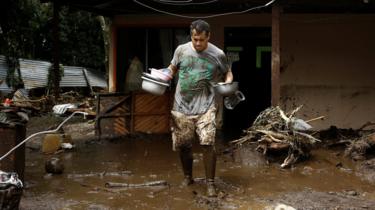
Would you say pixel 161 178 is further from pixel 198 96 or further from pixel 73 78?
pixel 73 78

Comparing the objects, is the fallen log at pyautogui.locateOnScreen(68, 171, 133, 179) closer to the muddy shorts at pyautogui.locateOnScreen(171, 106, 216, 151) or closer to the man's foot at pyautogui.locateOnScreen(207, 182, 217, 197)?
the muddy shorts at pyautogui.locateOnScreen(171, 106, 216, 151)

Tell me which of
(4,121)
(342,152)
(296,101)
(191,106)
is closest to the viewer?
(4,121)

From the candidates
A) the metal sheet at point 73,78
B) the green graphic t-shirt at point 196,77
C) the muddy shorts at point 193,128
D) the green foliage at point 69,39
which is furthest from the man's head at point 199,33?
the metal sheet at point 73,78

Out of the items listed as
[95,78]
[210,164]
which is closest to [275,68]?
[210,164]

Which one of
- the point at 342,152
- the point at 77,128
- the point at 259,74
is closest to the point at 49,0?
the point at 77,128

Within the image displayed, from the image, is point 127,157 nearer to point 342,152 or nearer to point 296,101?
point 342,152

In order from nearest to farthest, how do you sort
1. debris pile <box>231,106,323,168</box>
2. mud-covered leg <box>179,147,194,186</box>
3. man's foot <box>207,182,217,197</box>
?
man's foot <box>207,182,217,197</box> < mud-covered leg <box>179,147,194,186</box> < debris pile <box>231,106,323,168</box>

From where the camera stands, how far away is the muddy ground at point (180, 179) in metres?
5.70

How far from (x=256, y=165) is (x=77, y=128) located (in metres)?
5.33

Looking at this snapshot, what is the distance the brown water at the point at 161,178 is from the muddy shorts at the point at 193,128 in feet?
1.94

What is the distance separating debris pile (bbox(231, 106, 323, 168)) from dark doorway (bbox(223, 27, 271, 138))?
2.85m

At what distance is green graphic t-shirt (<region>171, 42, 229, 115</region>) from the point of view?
240 inches

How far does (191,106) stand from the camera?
20.1 ft

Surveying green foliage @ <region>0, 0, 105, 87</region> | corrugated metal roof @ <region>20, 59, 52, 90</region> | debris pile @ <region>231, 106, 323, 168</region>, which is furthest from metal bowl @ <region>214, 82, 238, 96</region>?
corrugated metal roof @ <region>20, 59, 52, 90</region>
